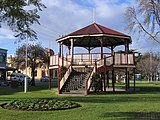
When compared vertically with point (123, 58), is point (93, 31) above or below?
above

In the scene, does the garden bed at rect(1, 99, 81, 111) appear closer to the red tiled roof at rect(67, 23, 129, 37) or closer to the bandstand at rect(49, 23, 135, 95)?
the bandstand at rect(49, 23, 135, 95)

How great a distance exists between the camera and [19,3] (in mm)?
13242

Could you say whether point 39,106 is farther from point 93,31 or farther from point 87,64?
point 93,31

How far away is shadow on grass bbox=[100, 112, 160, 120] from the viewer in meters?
11.3

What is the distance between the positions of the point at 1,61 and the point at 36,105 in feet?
164

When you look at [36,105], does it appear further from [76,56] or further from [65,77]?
[76,56]

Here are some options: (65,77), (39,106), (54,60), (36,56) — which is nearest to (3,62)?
(36,56)

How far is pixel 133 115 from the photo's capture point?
12008 mm

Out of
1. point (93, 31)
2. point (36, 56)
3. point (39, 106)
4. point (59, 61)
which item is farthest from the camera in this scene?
point (36, 56)

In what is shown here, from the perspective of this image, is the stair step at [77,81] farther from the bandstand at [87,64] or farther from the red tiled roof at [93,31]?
the red tiled roof at [93,31]

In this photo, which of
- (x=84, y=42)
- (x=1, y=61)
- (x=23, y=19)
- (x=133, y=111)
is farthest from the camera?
(x=1, y=61)

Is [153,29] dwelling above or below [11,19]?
above

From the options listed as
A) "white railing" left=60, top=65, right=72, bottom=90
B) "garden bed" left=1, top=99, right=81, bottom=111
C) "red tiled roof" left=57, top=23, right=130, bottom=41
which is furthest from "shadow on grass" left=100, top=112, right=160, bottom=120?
"red tiled roof" left=57, top=23, right=130, bottom=41

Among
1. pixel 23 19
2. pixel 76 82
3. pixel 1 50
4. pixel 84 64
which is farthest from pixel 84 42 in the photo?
pixel 1 50
